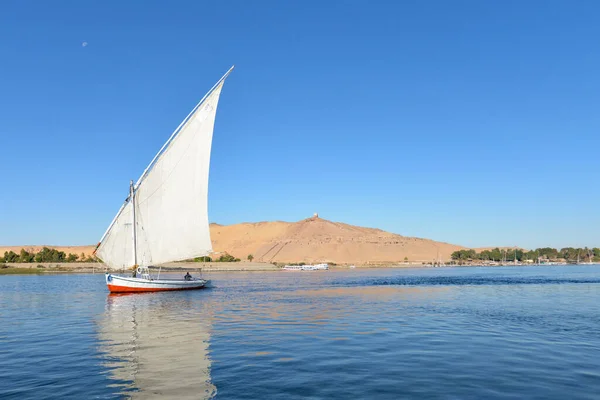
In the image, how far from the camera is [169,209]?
176ft

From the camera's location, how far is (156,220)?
54031 millimetres

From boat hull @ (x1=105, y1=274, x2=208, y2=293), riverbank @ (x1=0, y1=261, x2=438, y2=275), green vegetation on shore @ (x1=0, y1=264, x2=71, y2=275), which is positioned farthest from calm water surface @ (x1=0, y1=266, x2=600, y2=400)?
green vegetation on shore @ (x1=0, y1=264, x2=71, y2=275)

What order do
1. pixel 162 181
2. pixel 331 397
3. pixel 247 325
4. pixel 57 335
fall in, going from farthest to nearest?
pixel 162 181, pixel 247 325, pixel 57 335, pixel 331 397

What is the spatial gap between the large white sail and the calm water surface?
1733 cm

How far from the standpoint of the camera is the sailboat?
52.6 meters

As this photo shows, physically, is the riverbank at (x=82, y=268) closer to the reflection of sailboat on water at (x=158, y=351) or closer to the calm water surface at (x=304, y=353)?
the reflection of sailboat on water at (x=158, y=351)

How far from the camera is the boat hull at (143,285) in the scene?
2163 inches

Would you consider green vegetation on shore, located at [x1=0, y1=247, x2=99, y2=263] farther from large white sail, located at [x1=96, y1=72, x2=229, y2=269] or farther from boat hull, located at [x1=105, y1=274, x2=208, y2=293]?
large white sail, located at [x1=96, y1=72, x2=229, y2=269]

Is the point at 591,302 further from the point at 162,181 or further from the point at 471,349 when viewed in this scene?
the point at 162,181

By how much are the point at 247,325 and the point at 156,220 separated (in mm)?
28624

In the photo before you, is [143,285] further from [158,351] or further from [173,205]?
[158,351]

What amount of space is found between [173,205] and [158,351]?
113 feet

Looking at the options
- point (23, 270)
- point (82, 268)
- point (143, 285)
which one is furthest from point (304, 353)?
point (82, 268)

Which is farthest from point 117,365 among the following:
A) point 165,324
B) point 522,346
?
point 522,346
